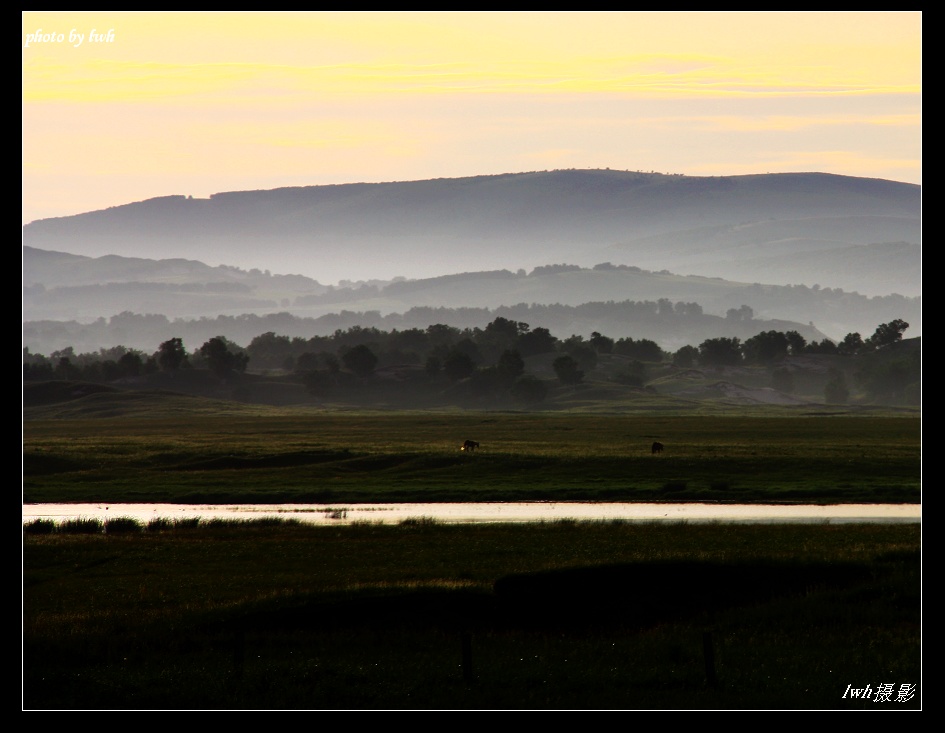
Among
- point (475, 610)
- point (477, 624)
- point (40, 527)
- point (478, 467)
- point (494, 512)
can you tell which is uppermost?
point (475, 610)

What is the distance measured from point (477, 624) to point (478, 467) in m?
64.5

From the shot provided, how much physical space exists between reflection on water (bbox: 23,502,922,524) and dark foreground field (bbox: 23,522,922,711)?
13.7 meters

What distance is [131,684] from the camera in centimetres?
2709

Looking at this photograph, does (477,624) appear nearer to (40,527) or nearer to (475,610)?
(475,610)

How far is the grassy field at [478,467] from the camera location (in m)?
85.0

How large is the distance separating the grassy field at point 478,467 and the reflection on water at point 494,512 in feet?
12.6

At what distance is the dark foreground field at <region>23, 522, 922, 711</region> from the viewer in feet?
85.4

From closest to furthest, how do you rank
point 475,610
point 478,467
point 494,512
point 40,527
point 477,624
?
point 477,624 → point 475,610 → point 40,527 → point 494,512 → point 478,467

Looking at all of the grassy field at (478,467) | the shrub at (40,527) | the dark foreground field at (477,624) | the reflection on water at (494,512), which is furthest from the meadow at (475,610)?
the reflection on water at (494,512)

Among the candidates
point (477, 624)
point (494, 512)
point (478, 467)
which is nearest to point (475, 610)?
point (477, 624)

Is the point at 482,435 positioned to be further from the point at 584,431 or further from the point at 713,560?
the point at 713,560

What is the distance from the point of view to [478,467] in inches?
3912

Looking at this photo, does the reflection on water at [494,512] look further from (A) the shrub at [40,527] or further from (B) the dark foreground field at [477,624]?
(B) the dark foreground field at [477,624]
